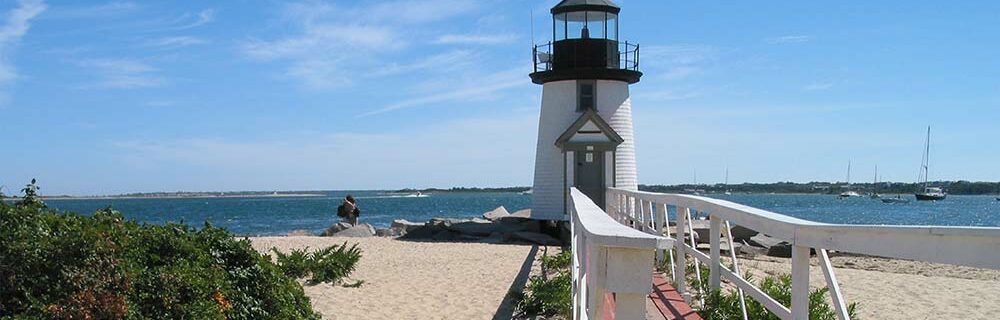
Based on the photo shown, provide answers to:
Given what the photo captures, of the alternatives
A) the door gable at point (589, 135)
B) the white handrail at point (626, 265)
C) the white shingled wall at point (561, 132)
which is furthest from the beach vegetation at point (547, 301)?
the white shingled wall at point (561, 132)

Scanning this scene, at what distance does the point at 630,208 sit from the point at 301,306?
6.45 meters

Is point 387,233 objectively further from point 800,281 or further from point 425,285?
point 800,281

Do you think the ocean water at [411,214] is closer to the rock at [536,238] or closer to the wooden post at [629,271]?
the rock at [536,238]

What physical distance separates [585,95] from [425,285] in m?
9.82

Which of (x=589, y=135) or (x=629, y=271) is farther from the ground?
(x=589, y=135)

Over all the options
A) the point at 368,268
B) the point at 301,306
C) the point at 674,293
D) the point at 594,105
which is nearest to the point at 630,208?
the point at 368,268

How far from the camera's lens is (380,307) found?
9.38 metres

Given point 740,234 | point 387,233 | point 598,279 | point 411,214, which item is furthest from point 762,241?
point 411,214

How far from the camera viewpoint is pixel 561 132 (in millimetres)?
20141

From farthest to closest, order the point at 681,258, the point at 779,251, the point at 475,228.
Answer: the point at 475,228 → the point at 779,251 → the point at 681,258

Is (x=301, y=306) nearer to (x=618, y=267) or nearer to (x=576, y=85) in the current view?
(x=618, y=267)

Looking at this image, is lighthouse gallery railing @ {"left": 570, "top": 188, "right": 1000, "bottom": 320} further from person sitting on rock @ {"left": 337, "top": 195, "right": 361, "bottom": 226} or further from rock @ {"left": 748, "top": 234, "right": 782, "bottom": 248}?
person sitting on rock @ {"left": 337, "top": 195, "right": 361, "bottom": 226}

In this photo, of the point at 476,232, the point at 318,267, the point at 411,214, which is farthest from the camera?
the point at 411,214

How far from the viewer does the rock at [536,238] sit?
63.1 feet
